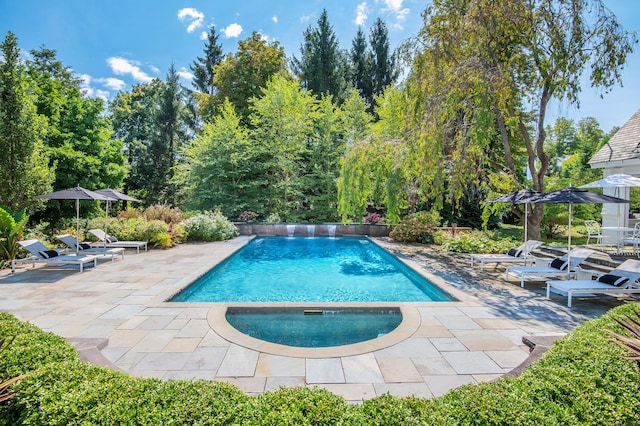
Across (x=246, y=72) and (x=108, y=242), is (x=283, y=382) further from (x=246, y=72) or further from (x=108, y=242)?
(x=246, y=72)

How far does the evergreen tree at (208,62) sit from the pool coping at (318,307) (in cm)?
2291

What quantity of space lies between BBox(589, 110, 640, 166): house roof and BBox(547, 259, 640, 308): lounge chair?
503 centimetres

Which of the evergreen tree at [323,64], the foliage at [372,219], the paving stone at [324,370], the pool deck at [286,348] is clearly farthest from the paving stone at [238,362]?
the evergreen tree at [323,64]

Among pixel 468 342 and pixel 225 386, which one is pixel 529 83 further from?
pixel 225 386

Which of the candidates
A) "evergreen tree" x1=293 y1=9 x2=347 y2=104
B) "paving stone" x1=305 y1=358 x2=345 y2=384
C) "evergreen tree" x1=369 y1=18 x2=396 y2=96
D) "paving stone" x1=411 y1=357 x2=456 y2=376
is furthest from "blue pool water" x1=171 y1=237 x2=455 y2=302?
"evergreen tree" x1=369 y1=18 x2=396 y2=96

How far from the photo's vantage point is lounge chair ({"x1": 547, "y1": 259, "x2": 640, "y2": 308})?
17.5ft

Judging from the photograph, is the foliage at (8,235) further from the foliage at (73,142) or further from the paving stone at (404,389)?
the paving stone at (404,389)

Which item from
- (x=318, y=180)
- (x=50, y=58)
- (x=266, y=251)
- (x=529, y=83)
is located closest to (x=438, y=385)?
(x=529, y=83)

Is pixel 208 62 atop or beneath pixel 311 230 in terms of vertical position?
atop

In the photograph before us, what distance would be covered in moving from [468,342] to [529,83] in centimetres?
781

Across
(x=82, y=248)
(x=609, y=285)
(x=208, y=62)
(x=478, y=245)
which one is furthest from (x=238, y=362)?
(x=208, y=62)

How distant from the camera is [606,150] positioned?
10102 mm

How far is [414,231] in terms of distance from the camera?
13094 millimetres

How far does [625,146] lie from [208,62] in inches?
1045
